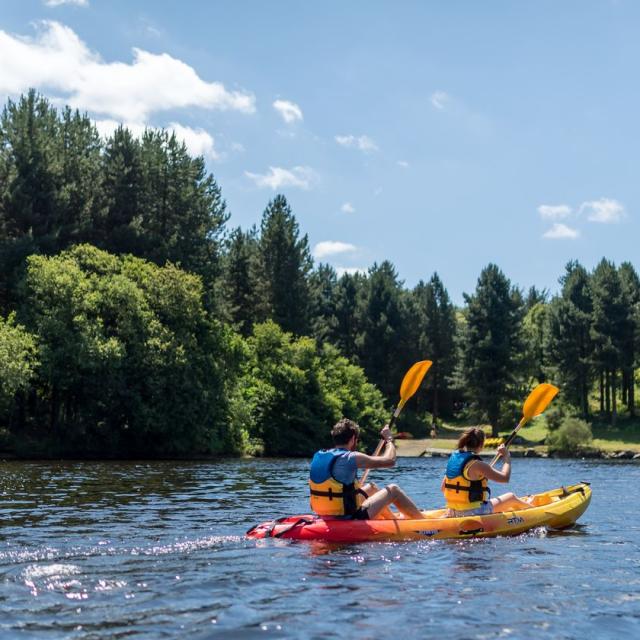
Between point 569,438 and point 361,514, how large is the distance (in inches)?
1602

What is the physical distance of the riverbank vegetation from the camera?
33219 millimetres

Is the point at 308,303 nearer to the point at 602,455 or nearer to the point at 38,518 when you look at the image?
the point at 602,455

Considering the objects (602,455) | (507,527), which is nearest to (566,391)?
(602,455)

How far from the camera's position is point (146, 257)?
4244 cm

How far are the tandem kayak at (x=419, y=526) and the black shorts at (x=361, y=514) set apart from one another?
0.46 ft

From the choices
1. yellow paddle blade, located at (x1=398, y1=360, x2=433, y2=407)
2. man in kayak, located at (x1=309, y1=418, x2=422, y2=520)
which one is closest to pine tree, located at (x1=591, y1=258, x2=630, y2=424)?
yellow paddle blade, located at (x1=398, y1=360, x2=433, y2=407)

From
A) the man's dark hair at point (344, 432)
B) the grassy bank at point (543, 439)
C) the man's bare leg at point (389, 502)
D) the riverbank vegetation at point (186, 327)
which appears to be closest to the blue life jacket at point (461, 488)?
the man's bare leg at point (389, 502)

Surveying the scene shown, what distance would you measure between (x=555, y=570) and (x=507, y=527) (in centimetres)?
274

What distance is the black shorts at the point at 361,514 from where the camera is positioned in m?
10.9

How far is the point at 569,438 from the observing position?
48750 millimetres

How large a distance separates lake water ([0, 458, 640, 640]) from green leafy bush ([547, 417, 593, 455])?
35450 millimetres

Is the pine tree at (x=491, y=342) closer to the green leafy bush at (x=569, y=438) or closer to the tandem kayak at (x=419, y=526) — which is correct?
the green leafy bush at (x=569, y=438)

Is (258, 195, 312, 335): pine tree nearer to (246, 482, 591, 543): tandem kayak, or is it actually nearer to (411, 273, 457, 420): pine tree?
(411, 273, 457, 420): pine tree

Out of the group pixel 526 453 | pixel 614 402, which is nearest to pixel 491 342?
pixel 614 402
